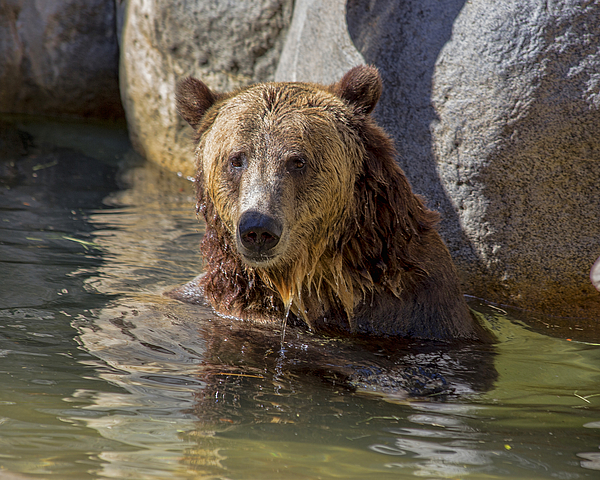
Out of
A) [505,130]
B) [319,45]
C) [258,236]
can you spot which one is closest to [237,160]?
[258,236]

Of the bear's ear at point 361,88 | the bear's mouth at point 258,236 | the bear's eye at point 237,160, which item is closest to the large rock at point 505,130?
the bear's ear at point 361,88

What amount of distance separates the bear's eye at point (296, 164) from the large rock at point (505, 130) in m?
1.73

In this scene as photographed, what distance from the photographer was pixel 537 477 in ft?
7.73

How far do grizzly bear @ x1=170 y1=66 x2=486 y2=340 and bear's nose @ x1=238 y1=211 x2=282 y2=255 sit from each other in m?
0.14

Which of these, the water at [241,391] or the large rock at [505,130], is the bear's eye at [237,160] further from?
the large rock at [505,130]

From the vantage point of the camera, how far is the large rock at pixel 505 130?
176 inches

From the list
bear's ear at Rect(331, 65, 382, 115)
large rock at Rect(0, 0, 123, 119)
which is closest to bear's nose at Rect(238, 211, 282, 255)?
bear's ear at Rect(331, 65, 382, 115)

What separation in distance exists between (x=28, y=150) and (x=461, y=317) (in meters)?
7.07

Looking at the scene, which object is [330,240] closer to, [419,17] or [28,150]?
[419,17]

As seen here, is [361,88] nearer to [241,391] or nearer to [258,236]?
[258,236]

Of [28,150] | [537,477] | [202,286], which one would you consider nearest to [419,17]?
[202,286]

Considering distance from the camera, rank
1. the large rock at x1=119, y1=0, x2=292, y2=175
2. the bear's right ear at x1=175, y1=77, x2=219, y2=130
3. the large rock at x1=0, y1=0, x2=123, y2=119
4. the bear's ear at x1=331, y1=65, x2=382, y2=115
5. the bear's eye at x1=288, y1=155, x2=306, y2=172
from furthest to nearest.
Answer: the large rock at x1=0, y1=0, x2=123, y2=119 < the large rock at x1=119, y1=0, x2=292, y2=175 < the bear's right ear at x1=175, y1=77, x2=219, y2=130 < the bear's ear at x1=331, y1=65, x2=382, y2=115 < the bear's eye at x1=288, y1=155, x2=306, y2=172

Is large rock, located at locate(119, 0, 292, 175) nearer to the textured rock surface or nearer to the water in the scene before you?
the textured rock surface

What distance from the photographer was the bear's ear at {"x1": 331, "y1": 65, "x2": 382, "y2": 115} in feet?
12.7
